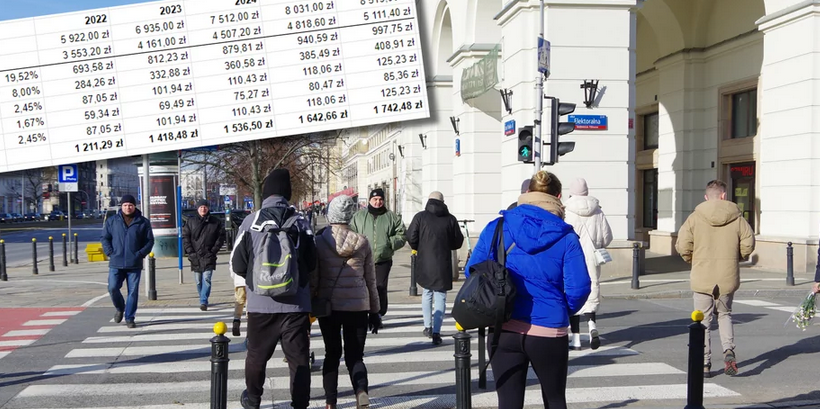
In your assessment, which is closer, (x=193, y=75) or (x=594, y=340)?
(x=594, y=340)

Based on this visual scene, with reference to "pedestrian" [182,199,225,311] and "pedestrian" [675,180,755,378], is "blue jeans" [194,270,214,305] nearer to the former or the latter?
"pedestrian" [182,199,225,311]

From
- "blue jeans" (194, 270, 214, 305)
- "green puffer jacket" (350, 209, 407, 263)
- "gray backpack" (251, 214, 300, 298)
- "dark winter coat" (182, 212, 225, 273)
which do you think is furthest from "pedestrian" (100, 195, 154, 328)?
"gray backpack" (251, 214, 300, 298)

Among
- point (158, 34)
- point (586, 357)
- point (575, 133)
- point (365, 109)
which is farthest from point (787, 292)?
point (158, 34)

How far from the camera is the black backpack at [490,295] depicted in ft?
13.0

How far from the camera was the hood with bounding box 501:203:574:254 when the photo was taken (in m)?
4.07

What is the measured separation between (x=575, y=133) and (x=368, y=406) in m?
12.2

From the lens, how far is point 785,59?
1691 cm

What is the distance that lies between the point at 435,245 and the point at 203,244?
503cm

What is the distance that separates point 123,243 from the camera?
10.2m

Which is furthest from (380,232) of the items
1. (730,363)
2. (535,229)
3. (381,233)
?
(535,229)

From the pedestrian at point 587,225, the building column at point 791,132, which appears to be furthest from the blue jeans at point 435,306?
the building column at point 791,132

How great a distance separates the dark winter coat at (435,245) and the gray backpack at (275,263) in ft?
11.6

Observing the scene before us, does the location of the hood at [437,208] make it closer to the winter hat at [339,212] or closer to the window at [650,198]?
the winter hat at [339,212]

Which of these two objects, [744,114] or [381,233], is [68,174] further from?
[744,114]
